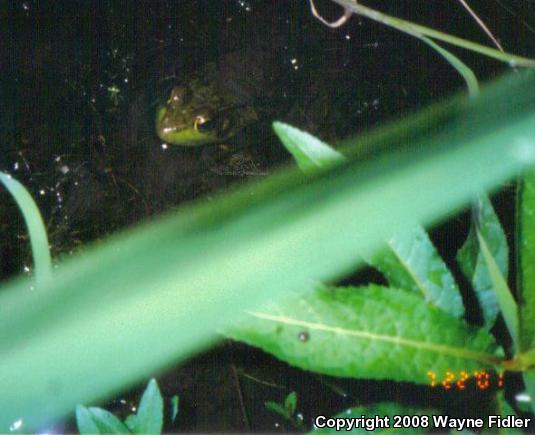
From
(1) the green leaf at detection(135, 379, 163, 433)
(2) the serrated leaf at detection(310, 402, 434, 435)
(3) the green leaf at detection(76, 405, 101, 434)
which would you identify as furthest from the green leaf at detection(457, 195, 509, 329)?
(3) the green leaf at detection(76, 405, 101, 434)

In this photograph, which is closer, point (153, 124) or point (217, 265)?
point (217, 265)

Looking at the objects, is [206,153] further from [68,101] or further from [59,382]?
[59,382]

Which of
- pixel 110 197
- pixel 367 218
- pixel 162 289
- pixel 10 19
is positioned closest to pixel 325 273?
pixel 367 218

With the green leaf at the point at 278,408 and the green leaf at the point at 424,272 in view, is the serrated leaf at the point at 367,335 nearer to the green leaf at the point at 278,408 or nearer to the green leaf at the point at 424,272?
the green leaf at the point at 424,272

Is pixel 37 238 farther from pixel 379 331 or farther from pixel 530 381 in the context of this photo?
pixel 530 381

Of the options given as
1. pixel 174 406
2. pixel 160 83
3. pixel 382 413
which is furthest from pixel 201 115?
pixel 382 413

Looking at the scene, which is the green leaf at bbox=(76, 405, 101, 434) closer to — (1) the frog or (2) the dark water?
(2) the dark water
